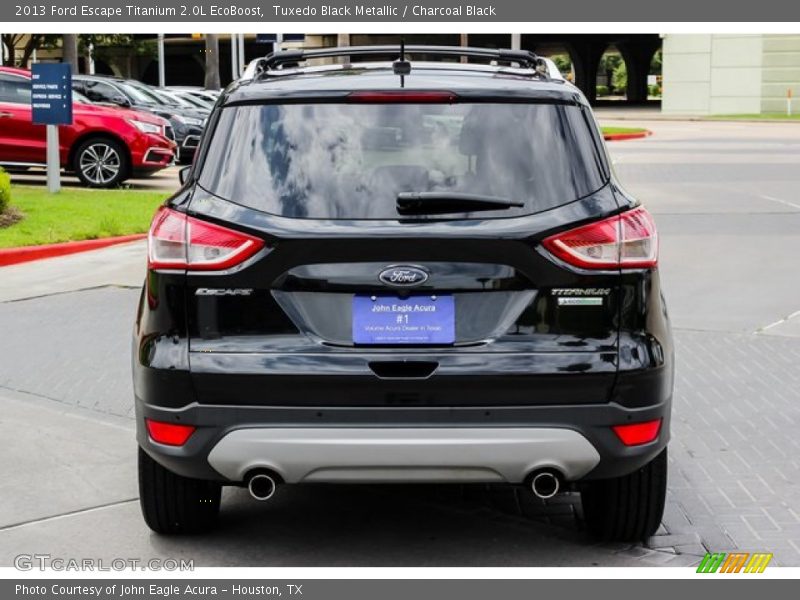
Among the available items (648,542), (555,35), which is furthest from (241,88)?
(555,35)

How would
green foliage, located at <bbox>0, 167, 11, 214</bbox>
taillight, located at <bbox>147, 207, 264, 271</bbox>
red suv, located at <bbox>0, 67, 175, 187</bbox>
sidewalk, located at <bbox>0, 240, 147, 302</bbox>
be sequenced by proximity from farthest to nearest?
red suv, located at <bbox>0, 67, 175, 187</bbox> < green foliage, located at <bbox>0, 167, 11, 214</bbox> < sidewalk, located at <bbox>0, 240, 147, 302</bbox> < taillight, located at <bbox>147, 207, 264, 271</bbox>

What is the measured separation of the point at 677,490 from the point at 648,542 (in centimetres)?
75

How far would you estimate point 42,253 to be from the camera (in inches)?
523

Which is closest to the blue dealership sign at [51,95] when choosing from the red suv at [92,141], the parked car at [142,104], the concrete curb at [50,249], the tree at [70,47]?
the red suv at [92,141]

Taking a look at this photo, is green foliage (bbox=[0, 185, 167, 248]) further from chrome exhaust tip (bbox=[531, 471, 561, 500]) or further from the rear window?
chrome exhaust tip (bbox=[531, 471, 561, 500])

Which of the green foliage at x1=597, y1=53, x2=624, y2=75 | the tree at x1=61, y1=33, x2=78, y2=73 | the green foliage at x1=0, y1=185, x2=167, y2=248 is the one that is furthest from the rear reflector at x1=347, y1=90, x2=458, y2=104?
the green foliage at x1=597, y1=53, x2=624, y2=75

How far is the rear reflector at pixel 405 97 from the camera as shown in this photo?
4676 mm

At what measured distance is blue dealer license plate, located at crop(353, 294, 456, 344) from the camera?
4.38 metres

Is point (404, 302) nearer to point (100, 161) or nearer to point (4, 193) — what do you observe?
point (4, 193)

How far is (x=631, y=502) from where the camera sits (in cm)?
493

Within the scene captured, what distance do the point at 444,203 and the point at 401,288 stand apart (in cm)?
33

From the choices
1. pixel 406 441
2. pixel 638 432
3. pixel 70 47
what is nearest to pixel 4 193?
pixel 406 441

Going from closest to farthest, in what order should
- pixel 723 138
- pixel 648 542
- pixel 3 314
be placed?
pixel 648 542, pixel 3 314, pixel 723 138

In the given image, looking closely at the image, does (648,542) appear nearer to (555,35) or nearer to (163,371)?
(163,371)
